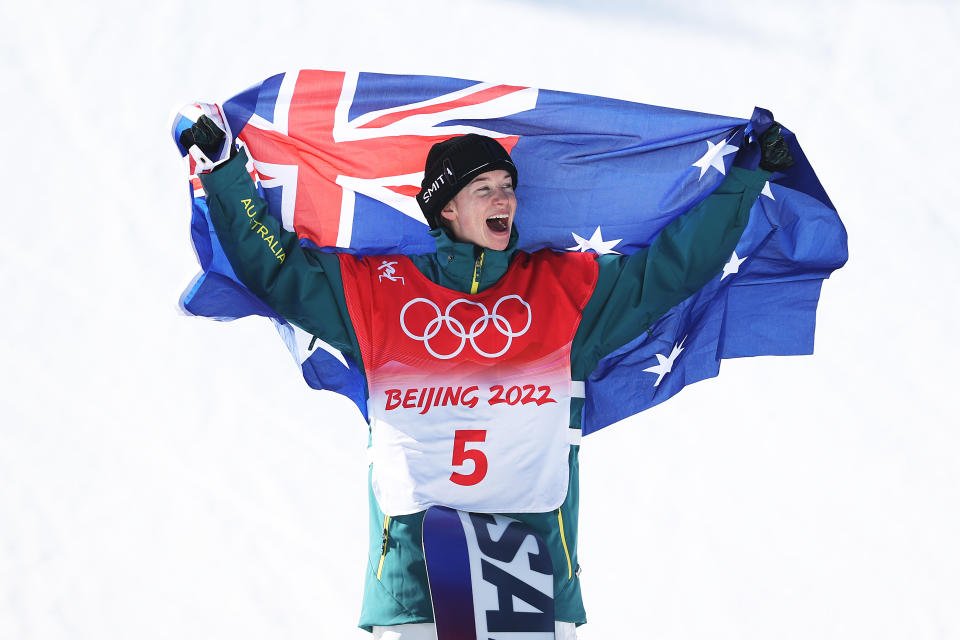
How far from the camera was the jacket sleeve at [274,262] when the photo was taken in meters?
2.85

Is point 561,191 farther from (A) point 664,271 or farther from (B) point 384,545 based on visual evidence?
(B) point 384,545

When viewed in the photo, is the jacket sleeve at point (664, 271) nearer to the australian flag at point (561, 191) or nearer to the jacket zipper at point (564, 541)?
the australian flag at point (561, 191)

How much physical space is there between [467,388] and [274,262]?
0.57m

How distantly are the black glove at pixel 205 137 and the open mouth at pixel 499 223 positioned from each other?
0.68 metres

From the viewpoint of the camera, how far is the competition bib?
2871 mm

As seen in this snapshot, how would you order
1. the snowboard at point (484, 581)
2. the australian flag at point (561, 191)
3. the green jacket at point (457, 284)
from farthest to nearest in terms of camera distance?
the australian flag at point (561, 191) → the green jacket at point (457, 284) → the snowboard at point (484, 581)

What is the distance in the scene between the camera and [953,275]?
4246 mm

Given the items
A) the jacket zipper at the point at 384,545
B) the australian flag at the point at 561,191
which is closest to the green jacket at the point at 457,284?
the jacket zipper at the point at 384,545

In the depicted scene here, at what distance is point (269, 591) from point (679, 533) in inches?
56.7

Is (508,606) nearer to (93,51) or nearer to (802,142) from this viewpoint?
(802,142)

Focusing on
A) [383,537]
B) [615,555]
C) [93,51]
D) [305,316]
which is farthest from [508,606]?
[93,51]

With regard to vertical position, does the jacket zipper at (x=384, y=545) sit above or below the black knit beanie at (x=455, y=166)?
below

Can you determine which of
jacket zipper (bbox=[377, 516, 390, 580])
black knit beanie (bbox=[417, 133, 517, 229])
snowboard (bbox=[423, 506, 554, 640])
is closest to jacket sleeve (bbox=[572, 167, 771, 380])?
black knit beanie (bbox=[417, 133, 517, 229])

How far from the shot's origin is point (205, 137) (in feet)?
9.20
